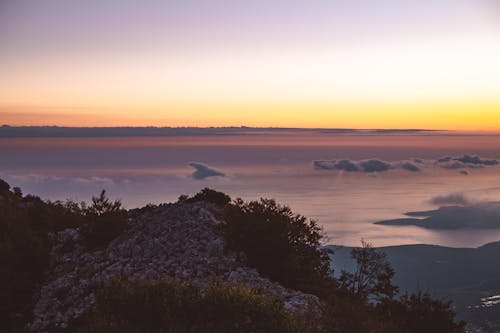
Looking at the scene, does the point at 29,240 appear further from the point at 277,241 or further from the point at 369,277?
the point at 369,277

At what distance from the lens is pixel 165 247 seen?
2475cm

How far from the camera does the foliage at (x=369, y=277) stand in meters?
28.8

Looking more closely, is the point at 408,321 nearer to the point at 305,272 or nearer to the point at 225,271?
the point at 305,272

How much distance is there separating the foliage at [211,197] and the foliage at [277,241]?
734cm

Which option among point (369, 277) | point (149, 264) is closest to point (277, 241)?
point (149, 264)

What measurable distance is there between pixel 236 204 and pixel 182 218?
3.64 meters

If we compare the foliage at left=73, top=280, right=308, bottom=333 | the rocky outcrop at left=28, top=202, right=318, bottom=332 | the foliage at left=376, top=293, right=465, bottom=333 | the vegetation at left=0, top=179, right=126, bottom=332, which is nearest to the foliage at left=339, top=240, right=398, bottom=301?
the foliage at left=376, top=293, right=465, bottom=333

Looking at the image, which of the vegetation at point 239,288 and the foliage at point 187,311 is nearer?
the foliage at point 187,311

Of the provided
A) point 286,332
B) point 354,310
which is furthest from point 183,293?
point 354,310

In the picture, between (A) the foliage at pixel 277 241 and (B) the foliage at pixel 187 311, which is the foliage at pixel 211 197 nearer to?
(A) the foliage at pixel 277 241

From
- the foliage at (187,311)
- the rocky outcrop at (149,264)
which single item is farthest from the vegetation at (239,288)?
the rocky outcrop at (149,264)

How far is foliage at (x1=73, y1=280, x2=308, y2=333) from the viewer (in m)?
16.8

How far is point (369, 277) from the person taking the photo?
30078mm

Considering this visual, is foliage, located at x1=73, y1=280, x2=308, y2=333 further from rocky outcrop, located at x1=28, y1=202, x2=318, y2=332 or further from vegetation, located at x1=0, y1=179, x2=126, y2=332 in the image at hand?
vegetation, located at x1=0, y1=179, x2=126, y2=332
